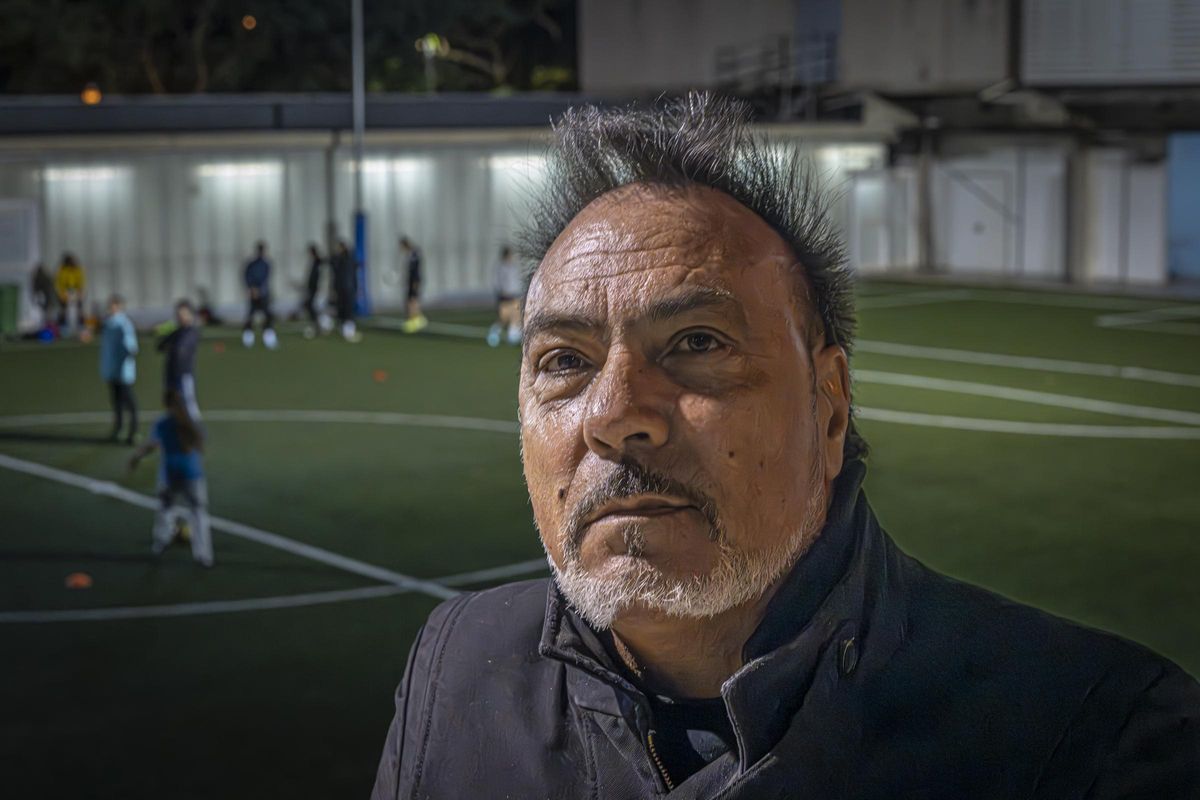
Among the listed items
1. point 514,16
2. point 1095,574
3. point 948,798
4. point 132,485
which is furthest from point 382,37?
point 948,798

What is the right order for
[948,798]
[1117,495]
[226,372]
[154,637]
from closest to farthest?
1. [948,798]
2. [154,637]
3. [1117,495]
4. [226,372]

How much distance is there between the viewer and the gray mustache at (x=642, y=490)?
2.07 meters

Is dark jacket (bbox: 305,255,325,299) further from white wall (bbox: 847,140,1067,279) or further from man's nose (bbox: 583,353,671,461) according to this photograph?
man's nose (bbox: 583,353,671,461)

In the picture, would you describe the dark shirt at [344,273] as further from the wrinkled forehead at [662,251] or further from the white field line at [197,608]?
the wrinkled forehead at [662,251]

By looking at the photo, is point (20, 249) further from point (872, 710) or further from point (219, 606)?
point (872, 710)

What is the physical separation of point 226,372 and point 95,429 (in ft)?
18.5

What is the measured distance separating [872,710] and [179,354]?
56.9ft

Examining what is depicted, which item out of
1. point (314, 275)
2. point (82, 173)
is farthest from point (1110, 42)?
point (82, 173)

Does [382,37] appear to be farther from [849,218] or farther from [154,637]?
[154,637]

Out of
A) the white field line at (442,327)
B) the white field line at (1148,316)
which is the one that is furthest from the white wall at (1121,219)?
the white field line at (442,327)

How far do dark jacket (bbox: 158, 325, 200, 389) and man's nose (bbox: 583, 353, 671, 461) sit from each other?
53.6 feet

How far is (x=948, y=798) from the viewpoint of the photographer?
82.7 inches

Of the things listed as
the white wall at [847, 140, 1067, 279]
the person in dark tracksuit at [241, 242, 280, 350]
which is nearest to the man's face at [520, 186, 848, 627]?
the person in dark tracksuit at [241, 242, 280, 350]

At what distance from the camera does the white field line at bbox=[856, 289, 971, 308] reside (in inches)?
1524
